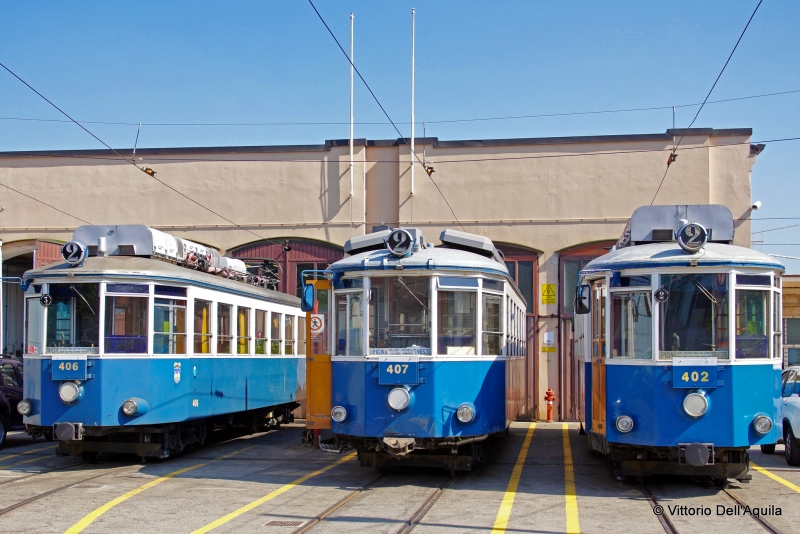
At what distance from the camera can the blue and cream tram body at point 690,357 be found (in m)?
10.0

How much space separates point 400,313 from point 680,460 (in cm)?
363

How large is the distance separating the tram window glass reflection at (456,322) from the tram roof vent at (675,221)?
2487 mm

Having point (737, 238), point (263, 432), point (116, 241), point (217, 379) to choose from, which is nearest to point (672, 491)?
point (217, 379)

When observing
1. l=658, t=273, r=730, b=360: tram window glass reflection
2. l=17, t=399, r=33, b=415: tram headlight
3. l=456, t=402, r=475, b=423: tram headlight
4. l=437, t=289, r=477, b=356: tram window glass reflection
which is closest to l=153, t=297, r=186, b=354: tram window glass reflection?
l=17, t=399, r=33, b=415: tram headlight

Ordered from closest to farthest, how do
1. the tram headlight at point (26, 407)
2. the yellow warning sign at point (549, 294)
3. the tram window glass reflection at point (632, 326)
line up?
the tram window glass reflection at point (632, 326) → the tram headlight at point (26, 407) → the yellow warning sign at point (549, 294)

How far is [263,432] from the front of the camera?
1872 centimetres

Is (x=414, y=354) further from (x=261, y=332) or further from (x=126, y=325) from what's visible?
(x=261, y=332)

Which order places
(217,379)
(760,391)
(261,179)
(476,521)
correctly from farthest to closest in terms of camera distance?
(261,179) → (217,379) → (760,391) → (476,521)

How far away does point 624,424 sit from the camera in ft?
33.6

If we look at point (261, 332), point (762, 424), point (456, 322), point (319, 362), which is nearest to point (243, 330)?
point (261, 332)

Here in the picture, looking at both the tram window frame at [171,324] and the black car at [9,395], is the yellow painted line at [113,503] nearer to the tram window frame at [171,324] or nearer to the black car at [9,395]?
the tram window frame at [171,324]

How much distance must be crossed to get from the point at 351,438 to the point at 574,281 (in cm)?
1149

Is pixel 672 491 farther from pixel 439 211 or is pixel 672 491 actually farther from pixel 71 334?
pixel 439 211

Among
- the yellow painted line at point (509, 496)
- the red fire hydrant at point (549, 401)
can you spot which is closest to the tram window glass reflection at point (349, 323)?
the yellow painted line at point (509, 496)
